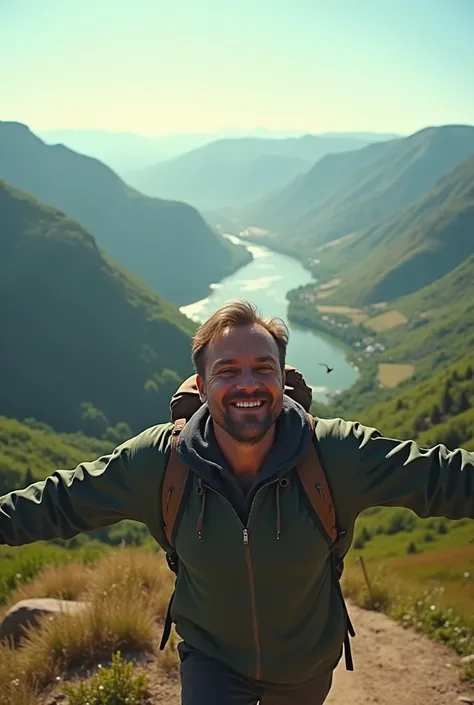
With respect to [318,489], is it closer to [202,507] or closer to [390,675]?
[202,507]

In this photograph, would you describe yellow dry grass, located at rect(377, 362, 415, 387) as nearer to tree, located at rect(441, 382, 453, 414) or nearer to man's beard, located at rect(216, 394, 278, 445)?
tree, located at rect(441, 382, 453, 414)

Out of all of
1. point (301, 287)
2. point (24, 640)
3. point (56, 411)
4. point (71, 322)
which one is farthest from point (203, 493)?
point (301, 287)

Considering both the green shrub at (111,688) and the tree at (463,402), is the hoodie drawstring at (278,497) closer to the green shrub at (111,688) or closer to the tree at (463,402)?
the green shrub at (111,688)

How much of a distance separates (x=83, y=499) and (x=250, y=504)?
0.68 metres

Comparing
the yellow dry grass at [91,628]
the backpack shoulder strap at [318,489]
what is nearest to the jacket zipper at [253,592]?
the backpack shoulder strap at [318,489]

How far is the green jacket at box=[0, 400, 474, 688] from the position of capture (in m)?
2.36

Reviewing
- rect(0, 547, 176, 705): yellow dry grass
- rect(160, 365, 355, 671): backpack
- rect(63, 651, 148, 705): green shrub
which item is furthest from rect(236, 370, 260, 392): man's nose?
rect(0, 547, 176, 705): yellow dry grass

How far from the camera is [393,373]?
115938 mm

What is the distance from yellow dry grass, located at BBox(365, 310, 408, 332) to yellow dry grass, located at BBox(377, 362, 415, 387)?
93.6 ft

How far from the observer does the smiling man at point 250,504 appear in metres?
2.37

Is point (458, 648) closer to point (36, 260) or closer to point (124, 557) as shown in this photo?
point (124, 557)

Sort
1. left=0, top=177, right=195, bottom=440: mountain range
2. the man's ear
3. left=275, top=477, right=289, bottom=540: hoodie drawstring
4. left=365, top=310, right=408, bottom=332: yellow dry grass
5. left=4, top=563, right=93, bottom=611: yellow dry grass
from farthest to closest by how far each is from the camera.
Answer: left=365, top=310, right=408, bottom=332: yellow dry grass, left=0, top=177, right=195, bottom=440: mountain range, left=4, top=563, right=93, bottom=611: yellow dry grass, the man's ear, left=275, top=477, right=289, bottom=540: hoodie drawstring

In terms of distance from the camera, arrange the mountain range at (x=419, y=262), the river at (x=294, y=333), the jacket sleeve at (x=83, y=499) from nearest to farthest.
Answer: the jacket sleeve at (x=83, y=499)
the river at (x=294, y=333)
the mountain range at (x=419, y=262)

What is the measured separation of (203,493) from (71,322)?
355ft
